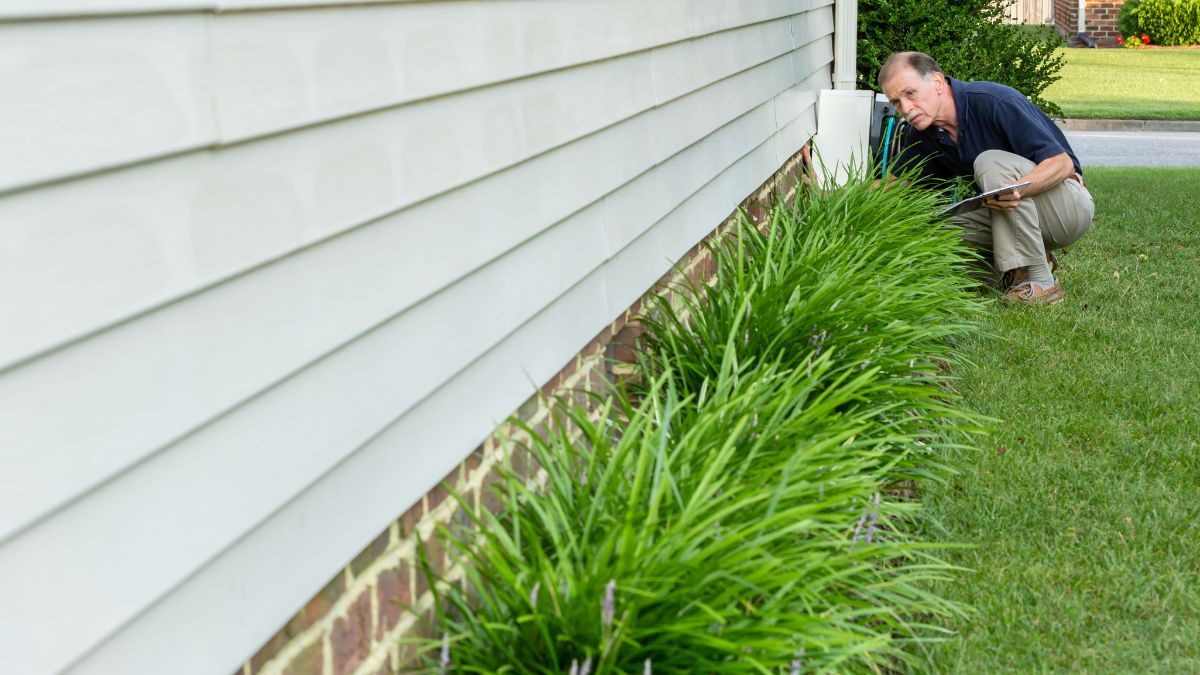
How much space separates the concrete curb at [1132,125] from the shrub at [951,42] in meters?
8.59

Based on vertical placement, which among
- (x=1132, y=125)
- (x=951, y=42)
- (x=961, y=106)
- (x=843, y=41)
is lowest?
(x=1132, y=125)

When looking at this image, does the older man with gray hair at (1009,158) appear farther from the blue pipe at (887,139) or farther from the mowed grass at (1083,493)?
the blue pipe at (887,139)

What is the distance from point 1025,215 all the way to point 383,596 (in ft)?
15.8

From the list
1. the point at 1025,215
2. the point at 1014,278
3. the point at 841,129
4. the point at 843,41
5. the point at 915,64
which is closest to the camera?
the point at 915,64

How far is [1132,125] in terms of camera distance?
18.6 m

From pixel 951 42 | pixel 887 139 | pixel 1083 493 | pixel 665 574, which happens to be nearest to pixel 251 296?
pixel 665 574

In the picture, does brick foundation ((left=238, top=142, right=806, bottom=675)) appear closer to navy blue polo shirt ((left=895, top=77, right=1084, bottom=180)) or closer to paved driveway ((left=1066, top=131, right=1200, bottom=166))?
navy blue polo shirt ((left=895, top=77, right=1084, bottom=180))

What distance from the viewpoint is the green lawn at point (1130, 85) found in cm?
1920

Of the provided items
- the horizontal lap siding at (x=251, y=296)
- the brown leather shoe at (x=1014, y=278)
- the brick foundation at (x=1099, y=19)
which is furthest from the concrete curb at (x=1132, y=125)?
the horizontal lap siding at (x=251, y=296)

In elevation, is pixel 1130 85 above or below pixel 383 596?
below

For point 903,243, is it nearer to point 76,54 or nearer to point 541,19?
point 541,19

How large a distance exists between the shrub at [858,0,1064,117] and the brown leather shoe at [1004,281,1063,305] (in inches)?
166

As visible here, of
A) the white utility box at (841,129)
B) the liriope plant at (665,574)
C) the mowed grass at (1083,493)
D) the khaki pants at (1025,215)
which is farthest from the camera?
the white utility box at (841,129)

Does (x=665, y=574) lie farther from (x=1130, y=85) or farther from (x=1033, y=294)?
(x=1130, y=85)
